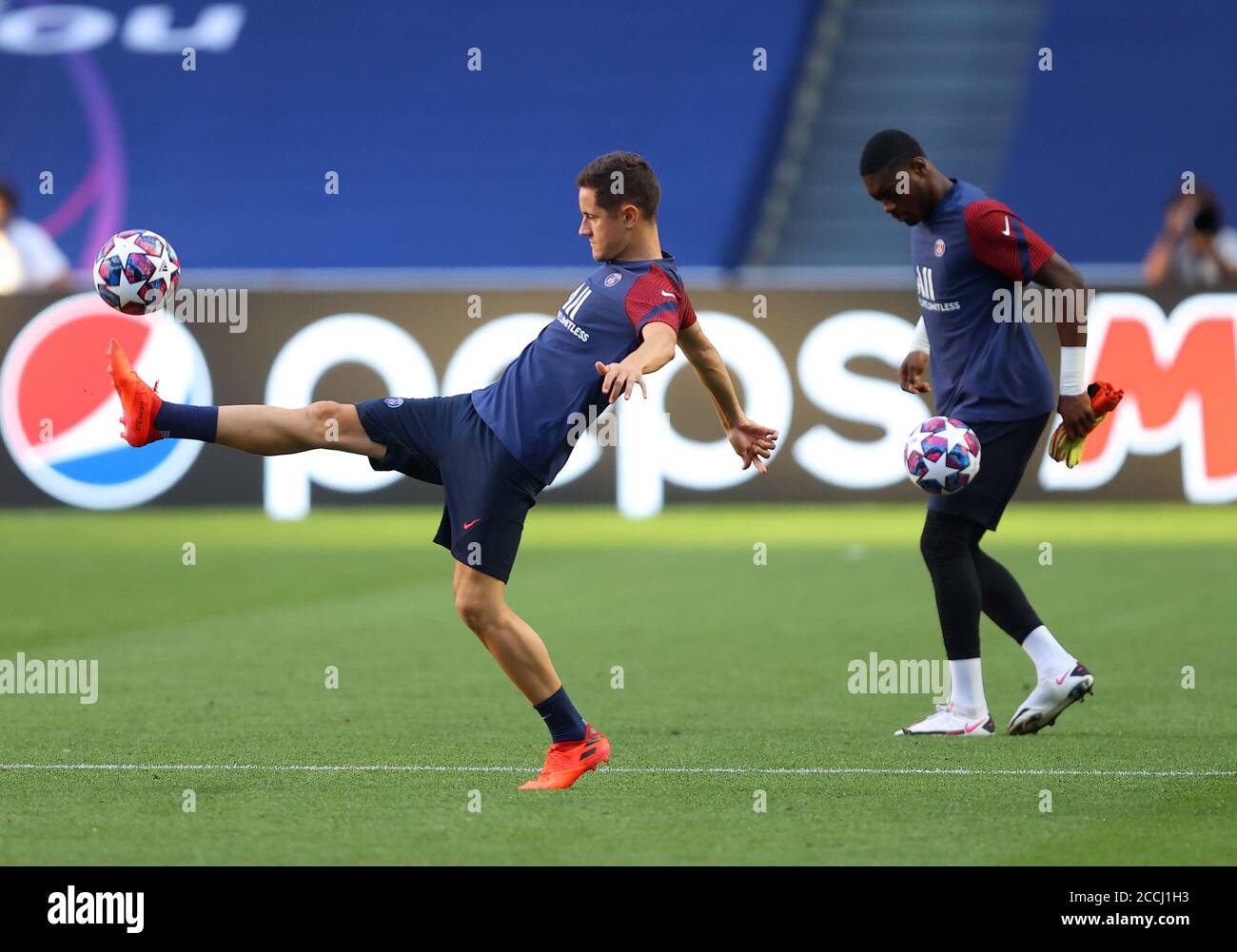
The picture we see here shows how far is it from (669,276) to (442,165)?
17155mm

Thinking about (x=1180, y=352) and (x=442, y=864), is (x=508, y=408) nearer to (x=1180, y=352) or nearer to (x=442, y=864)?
(x=442, y=864)

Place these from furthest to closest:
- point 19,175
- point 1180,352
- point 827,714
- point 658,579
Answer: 1. point 19,175
2. point 1180,352
3. point 658,579
4. point 827,714

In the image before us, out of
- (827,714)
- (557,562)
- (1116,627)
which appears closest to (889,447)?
(557,562)

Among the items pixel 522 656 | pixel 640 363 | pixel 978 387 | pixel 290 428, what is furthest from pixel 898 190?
pixel 290 428

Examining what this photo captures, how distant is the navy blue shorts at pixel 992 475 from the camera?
7.72 meters

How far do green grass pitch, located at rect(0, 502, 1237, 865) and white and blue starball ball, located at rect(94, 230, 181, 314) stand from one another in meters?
1.63

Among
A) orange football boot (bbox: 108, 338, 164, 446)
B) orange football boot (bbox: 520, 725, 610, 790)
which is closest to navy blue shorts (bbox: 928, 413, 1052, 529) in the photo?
orange football boot (bbox: 520, 725, 610, 790)

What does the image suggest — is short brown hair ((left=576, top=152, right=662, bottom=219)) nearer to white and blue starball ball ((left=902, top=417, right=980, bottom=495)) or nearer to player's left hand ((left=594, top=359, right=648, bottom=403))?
player's left hand ((left=594, top=359, right=648, bottom=403))

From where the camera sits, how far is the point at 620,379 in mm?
6078

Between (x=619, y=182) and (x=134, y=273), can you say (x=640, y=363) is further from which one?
(x=134, y=273)

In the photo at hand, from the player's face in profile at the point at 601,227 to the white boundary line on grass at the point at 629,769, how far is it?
1.72 meters

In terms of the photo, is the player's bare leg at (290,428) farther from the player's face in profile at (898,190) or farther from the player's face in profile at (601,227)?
the player's face in profile at (898,190)

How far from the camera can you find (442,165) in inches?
926

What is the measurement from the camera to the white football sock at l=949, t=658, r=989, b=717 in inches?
300
